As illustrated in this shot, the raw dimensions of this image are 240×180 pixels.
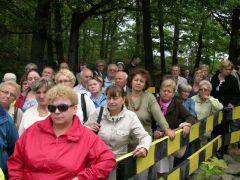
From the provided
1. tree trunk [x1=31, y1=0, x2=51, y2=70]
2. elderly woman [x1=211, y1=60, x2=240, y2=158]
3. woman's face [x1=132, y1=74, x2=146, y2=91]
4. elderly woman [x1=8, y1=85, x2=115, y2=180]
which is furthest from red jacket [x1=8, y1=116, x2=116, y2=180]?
tree trunk [x1=31, y1=0, x2=51, y2=70]

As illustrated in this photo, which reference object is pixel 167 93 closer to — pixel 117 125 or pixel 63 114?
pixel 117 125

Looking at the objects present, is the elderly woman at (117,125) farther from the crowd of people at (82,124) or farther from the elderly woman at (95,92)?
the elderly woman at (95,92)

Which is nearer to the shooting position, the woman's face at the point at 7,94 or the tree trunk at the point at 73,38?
the woman's face at the point at 7,94

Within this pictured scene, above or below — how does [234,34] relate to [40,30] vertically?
above

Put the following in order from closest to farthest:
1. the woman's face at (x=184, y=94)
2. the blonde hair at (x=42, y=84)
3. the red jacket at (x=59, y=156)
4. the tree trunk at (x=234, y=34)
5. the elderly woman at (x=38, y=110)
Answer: the red jacket at (x=59, y=156), the elderly woman at (x=38, y=110), the blonde hair at (x=42, y=84), the woman's face at (x=184, y=94), the tree trunk at (x=234, y=34)

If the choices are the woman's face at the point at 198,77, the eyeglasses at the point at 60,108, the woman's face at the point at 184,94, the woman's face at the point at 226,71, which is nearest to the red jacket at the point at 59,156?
the eyeglasses at the point at 60,108

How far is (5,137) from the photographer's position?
12.5ft

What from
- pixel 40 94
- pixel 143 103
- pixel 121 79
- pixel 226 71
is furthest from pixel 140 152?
pixel 226 71

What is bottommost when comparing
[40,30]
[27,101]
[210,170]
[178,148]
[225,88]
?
[210,170]

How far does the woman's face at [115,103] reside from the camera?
444 centimetres

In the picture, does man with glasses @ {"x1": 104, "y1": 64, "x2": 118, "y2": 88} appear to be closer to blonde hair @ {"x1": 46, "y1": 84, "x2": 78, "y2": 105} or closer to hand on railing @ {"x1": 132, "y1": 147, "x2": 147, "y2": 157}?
hand on railing @ {"x1": 132, "y1": 147, "x2": 147, "y2": 157}

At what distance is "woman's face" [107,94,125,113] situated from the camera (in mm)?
4441

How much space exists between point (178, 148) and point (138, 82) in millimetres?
1028

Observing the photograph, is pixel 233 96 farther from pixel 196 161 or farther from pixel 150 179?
pixel 150 179
